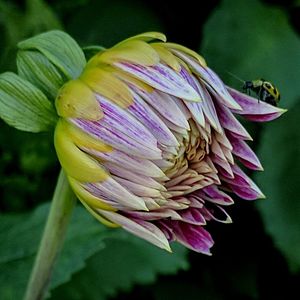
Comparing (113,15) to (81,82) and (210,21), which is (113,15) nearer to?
(210,21)

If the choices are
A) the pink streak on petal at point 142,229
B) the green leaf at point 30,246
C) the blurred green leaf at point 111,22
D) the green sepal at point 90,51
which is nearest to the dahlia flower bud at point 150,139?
the pink streak on petal at point 142,229

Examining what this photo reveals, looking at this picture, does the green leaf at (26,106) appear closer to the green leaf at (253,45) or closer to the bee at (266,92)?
the bee at (266,92)

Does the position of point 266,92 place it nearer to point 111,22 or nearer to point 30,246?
point 30,246

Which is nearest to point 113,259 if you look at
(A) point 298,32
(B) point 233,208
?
(B) point 233,208

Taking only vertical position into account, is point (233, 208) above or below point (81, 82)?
below

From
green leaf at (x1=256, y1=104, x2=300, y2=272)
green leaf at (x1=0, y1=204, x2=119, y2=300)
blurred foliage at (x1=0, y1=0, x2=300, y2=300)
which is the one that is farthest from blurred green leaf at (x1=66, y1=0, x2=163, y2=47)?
green leaf at (x1=0, y1=204, x2=119, y2=300)

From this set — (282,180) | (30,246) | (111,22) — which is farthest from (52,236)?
(111,22)
